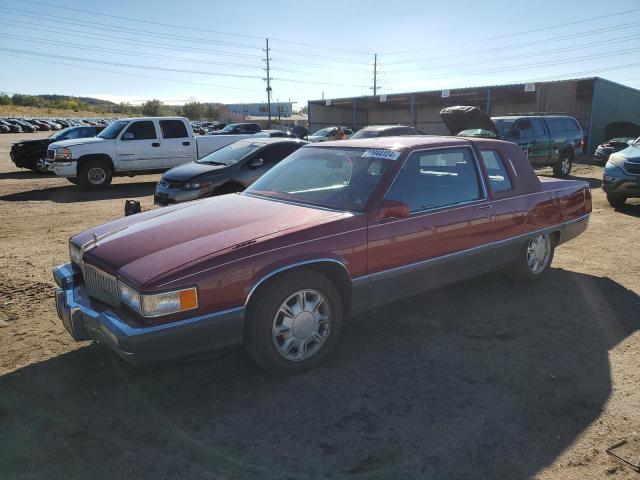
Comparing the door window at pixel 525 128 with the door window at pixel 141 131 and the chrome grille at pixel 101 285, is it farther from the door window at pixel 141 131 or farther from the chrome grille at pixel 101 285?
the chrome grille at pixel 101 285

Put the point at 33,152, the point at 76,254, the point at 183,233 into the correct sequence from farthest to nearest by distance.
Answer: the point at 33,152 < the point at 76,254 < the point at 183,233

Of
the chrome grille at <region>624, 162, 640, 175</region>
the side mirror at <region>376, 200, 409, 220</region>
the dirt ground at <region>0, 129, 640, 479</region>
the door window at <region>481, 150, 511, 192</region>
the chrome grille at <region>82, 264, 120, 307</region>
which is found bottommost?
the dirt ground at <region>0, 129, 640, 479</region>

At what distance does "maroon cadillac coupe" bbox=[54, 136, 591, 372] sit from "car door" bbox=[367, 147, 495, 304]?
0.01 metres

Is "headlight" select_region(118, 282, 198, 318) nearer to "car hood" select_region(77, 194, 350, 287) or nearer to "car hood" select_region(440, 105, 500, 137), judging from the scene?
"car hood" select_region(77, 194, 350, 287)

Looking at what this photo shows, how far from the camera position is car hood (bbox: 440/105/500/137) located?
1377cm

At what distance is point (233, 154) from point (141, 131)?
5748 millimetres

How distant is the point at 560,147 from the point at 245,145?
427 inches

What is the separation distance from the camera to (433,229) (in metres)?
3.98

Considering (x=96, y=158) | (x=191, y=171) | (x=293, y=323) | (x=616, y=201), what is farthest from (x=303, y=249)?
(x=96, y=158)

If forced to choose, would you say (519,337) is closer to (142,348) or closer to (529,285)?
(529,285)

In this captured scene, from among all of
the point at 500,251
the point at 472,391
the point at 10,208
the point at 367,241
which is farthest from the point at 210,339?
the point at 10,208

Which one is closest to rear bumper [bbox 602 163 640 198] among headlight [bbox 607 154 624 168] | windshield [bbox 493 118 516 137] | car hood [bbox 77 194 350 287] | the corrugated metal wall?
headlight [bbox 607 154 624 168]

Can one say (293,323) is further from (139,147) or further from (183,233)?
(139,147)

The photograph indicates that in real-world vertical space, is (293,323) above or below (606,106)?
below
